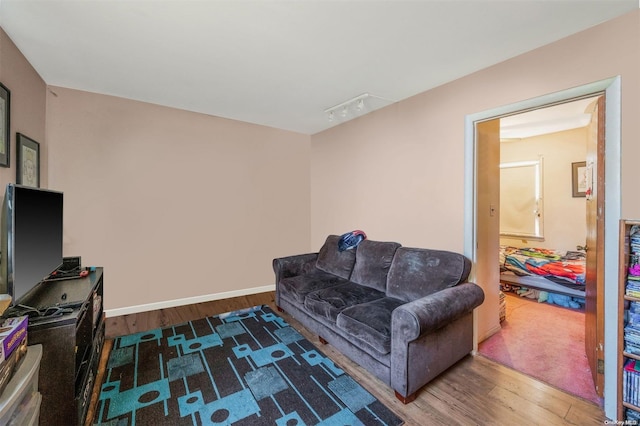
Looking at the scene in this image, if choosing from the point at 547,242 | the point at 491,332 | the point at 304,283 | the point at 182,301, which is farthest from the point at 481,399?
the point at 547,242

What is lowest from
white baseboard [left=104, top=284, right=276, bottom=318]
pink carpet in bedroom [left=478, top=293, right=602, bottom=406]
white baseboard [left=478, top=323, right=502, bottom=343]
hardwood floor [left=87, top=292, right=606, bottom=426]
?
hardwood floor [left=87, top=292, right=606, bottom=426]

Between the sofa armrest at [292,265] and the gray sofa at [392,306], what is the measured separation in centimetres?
1

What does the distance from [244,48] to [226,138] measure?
193cm

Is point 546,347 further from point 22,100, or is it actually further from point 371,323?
point 22,100

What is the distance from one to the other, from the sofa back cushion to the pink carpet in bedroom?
0.83m

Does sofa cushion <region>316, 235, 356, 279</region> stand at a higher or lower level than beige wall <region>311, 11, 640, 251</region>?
lower

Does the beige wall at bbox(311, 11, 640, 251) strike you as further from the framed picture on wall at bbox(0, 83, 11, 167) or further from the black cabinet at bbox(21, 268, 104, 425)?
the framed picture on wall at bbox(0, 83, 11, 167)

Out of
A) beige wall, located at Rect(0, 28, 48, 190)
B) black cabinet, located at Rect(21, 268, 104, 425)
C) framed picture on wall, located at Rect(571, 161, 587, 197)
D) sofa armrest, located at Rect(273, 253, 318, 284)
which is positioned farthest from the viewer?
framed picture on wall, located at Rect(571, 161, 587, 197)

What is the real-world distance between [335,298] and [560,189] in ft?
15.4

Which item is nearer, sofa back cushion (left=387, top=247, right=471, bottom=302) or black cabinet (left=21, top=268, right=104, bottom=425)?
black cabinet (left=21, top=268, right=104, bottom=425)

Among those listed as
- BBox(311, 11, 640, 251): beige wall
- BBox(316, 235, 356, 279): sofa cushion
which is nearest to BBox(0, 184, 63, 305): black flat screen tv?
BBox(316, 235, 356, 279): sofa cushion

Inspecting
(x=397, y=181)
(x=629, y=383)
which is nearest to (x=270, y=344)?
(x=397, y=181)

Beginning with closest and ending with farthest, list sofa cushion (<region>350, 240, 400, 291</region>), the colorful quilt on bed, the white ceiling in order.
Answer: the white ceiling < sofa cushion (<region>350, 240, 400, 291</region>) < the colorful quilt on bed

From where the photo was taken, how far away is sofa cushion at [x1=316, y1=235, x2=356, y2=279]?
10.2ft
